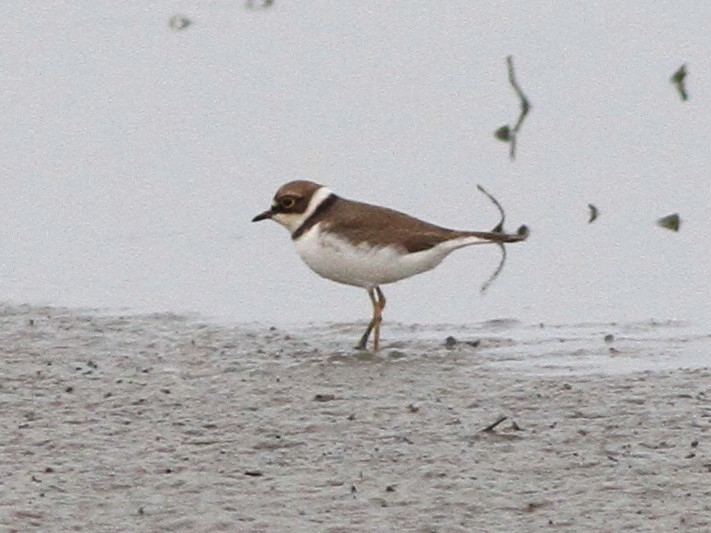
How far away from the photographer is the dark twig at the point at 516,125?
13.7m

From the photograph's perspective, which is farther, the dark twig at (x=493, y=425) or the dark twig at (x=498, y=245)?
the dark twig at (x=498, y=245)

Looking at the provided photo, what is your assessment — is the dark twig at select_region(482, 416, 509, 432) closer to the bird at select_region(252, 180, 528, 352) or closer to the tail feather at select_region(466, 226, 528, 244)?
the bird at select_region(252, 180, 528, 352)

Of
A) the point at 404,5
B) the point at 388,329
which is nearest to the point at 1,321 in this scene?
the point at 388,329

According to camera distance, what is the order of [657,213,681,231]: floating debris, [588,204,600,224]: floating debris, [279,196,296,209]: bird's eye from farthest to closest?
[588,204,600,224]: floating debris → [657,213,681,231]: floating debris → [279,196,296,209]: bird's eye

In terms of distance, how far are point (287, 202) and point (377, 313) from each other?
1033mm

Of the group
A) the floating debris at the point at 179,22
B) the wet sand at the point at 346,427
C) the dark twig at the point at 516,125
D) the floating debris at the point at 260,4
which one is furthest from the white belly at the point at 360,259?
the floating debris at the point at 260,4

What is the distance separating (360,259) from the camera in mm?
10133

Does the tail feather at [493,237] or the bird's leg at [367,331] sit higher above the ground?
the tail feather at [493,237]

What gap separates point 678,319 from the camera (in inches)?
394

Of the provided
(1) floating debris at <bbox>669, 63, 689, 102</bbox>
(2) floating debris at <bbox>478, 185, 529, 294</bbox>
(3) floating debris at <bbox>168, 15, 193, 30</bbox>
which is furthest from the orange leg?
(3) floating debris at <bbox>168, 15, 193, 30</bbox>

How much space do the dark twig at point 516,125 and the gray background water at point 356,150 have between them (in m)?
0.09

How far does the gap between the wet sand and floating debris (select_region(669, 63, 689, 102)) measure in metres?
5.17

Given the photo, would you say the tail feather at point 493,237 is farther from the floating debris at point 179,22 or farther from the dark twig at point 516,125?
the floating debris at point 179,22

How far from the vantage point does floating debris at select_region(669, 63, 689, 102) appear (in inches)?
579
